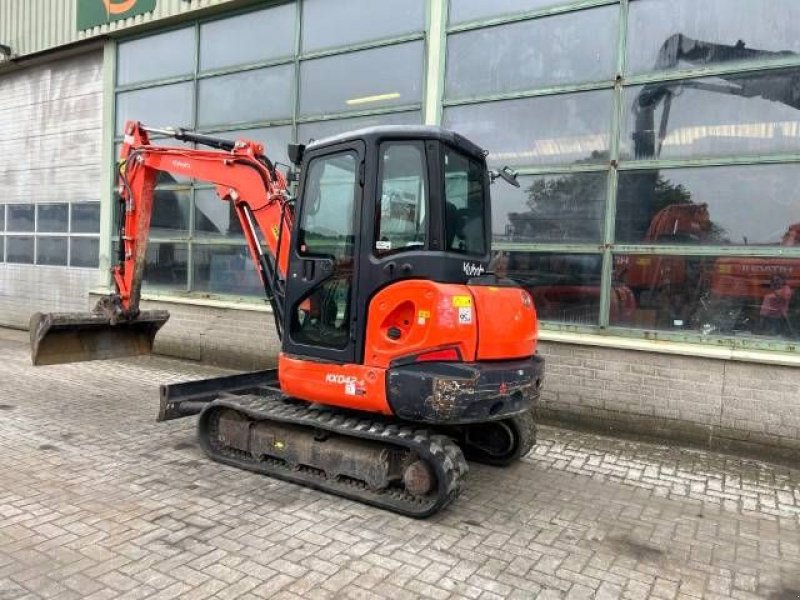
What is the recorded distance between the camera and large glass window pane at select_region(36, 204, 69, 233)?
11.9m

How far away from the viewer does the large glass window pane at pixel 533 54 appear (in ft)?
22.1

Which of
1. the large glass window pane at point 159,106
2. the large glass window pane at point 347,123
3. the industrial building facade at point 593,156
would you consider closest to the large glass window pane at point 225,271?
the industrial building facade at point 593,156

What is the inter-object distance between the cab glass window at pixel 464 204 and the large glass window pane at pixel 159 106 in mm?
6781

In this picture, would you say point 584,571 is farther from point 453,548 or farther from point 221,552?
point 221,552

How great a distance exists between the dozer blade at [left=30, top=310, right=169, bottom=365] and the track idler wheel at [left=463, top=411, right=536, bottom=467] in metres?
3.52

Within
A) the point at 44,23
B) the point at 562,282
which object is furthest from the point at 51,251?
the point at 562,282

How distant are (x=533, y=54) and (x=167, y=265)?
21.9ft

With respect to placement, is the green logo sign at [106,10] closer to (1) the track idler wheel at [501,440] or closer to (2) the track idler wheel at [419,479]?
(1) the track idler wheel at [501,440]

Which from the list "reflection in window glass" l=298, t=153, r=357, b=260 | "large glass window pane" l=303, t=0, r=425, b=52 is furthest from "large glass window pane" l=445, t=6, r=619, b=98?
"reflection in window glass" l=298, t=153, r=357, b=260

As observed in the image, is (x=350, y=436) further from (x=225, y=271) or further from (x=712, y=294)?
(x=225, y=271)

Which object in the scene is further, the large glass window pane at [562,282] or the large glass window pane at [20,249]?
the large glass window pane at [20,249]

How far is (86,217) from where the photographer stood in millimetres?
11438

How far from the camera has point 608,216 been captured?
6.63 m

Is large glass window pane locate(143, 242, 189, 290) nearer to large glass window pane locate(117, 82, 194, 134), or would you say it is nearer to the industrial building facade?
the industrial building facade
